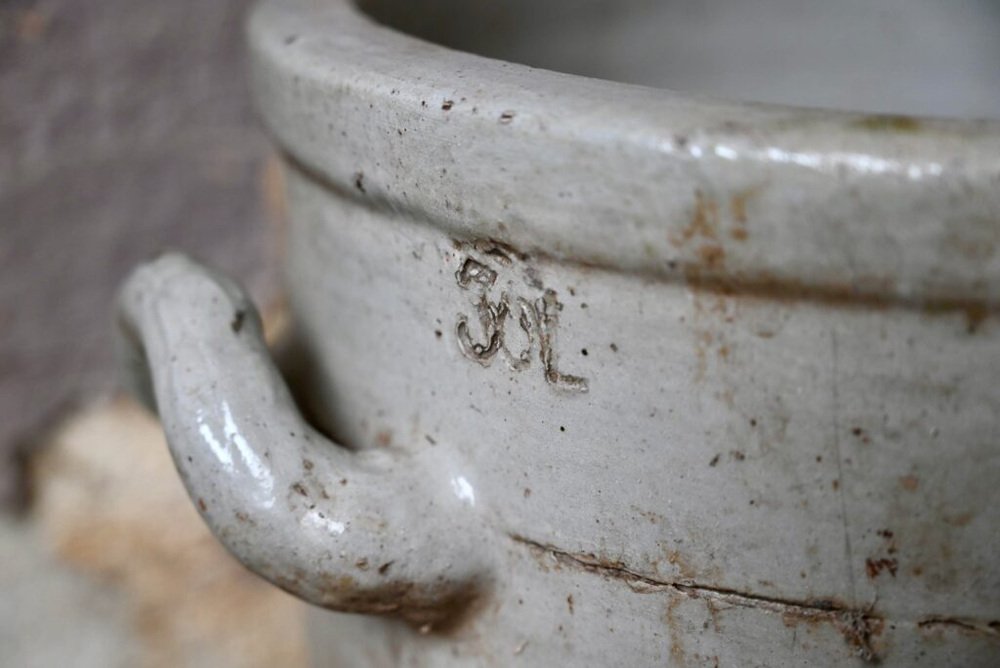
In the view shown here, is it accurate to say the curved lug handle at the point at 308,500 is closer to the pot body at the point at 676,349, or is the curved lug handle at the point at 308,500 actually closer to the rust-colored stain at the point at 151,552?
the pot body at the point at 676,349

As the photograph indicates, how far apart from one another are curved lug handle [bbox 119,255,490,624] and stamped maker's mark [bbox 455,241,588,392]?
0.06 meters

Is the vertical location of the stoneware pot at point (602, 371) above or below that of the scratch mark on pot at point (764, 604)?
above

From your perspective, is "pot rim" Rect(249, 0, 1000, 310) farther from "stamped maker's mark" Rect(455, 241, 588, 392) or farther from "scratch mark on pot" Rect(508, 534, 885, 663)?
"scratch mark on pot" Rect(508, 534, 885, 663)

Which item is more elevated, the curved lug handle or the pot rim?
the pot rim

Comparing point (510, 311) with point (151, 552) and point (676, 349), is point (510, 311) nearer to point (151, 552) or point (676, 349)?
point (676, 349)

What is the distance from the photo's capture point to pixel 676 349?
0.39m

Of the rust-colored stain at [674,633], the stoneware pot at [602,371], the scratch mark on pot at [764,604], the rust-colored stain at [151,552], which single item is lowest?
the rust-colored stain at [151,552]

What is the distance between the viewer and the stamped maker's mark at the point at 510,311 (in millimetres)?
408

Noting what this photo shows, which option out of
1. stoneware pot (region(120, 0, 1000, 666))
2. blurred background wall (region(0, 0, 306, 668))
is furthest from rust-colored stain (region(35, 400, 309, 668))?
stoneware pot (region(120, 0, 1000, 666))

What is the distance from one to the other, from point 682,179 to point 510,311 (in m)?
0.08

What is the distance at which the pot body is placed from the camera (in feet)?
1.16

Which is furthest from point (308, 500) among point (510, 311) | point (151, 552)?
point (151, 552)

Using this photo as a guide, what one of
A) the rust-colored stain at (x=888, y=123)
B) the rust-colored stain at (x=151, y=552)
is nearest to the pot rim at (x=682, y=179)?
the rust-colored stain at (x=888, y=123)

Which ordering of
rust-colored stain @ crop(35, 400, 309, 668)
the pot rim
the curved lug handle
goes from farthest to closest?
rust-colored stain @ crop(35, 400, 309, 668)
the curved lug handle
the pot rim
